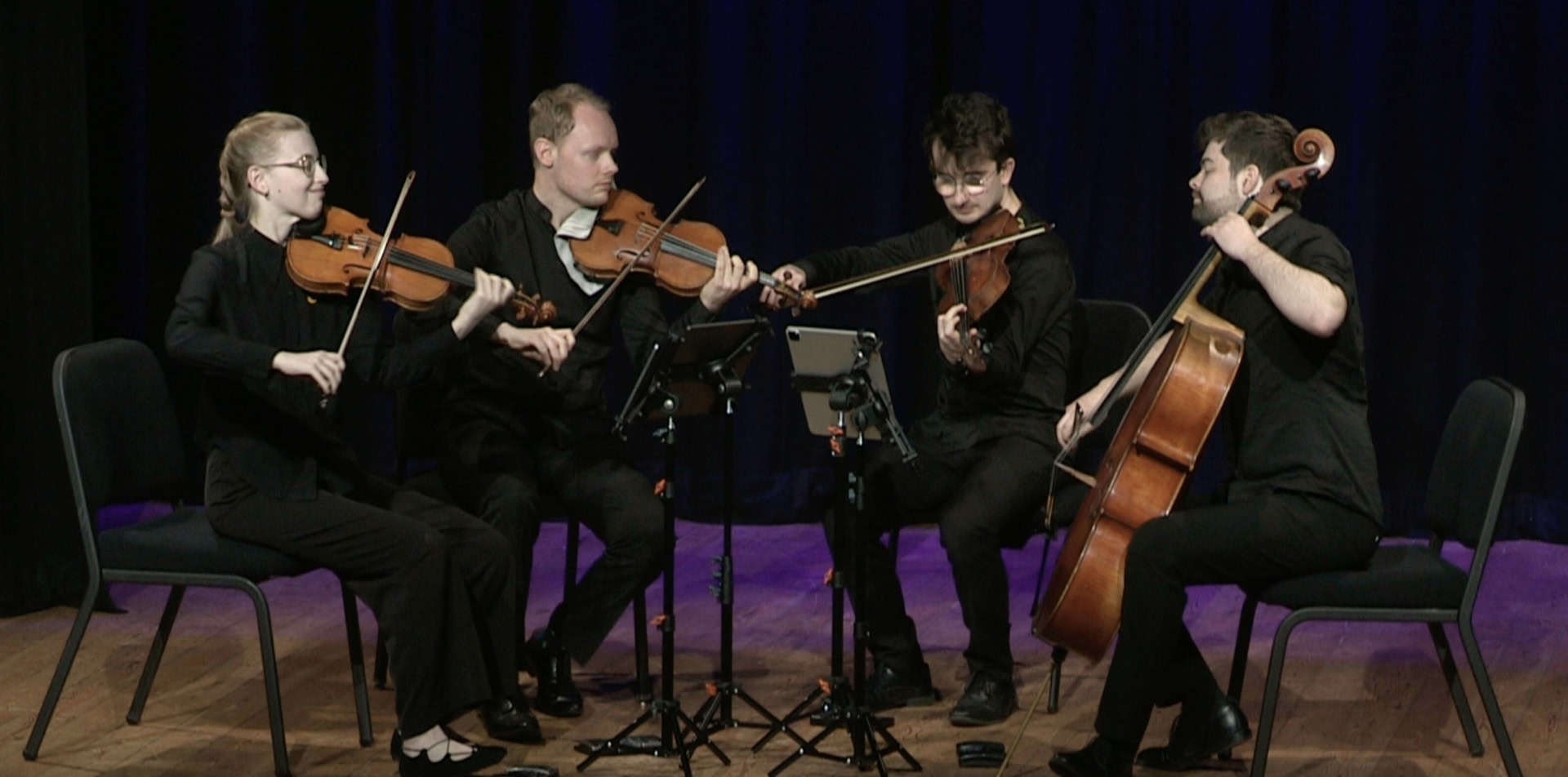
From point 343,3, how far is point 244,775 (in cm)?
300

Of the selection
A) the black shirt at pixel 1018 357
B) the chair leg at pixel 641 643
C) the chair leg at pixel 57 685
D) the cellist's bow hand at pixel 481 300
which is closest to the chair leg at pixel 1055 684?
the black shirt at pixel 1018 357

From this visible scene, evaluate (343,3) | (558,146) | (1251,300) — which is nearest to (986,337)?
(1251,300)

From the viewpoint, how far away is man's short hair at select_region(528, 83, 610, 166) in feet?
13.8

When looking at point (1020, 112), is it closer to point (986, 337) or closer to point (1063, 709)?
point (986, 337)

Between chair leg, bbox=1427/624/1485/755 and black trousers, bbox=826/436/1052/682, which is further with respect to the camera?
black trousers, bbox=826/436/1052/682

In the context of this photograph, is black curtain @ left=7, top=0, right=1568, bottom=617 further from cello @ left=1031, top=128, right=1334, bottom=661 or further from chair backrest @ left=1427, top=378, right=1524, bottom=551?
cello @ left=1031, top=128, right=1334, bottom=661

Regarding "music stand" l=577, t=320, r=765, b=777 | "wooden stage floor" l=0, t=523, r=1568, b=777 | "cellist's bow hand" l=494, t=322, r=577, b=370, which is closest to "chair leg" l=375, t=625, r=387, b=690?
"wooden stage floor" l=0, t=523, r=1568, b=777

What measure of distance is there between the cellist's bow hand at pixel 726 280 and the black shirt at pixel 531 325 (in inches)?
8.3

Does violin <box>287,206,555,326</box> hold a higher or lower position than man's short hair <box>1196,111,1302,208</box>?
lower

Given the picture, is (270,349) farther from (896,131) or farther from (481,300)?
(896,131)

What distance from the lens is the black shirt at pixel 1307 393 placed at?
3469mm

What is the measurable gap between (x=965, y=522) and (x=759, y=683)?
26.3 inches

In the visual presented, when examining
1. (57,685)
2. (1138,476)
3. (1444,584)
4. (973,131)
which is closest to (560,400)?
(973,131)

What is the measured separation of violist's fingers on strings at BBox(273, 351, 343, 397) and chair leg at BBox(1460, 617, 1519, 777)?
85.8 inches
